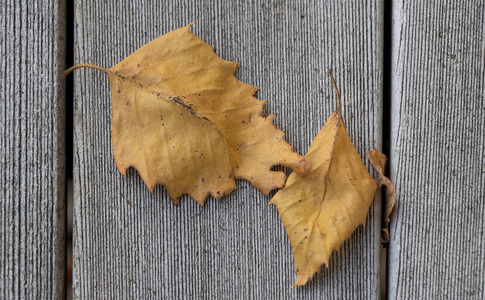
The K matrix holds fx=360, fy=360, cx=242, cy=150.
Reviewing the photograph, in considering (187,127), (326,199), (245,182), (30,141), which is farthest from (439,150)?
(30,141)

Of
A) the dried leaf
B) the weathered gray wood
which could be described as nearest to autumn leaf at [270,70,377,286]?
the dried leaf

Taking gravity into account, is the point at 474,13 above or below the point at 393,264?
above

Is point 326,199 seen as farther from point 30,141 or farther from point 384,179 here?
point 30,141

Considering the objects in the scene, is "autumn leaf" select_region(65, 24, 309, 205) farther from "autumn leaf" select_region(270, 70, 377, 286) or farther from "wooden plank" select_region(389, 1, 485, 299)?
"wooden plank" select_region(389, 1, 485, 299)

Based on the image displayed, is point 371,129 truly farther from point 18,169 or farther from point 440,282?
point 18,169

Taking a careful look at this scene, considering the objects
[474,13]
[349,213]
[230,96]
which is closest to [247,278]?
[349,213]
